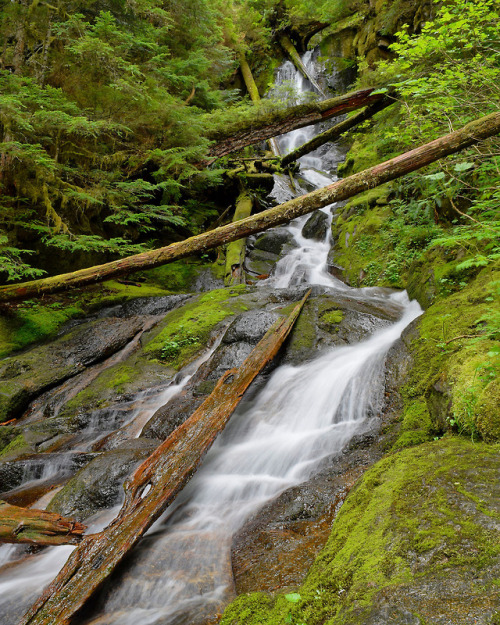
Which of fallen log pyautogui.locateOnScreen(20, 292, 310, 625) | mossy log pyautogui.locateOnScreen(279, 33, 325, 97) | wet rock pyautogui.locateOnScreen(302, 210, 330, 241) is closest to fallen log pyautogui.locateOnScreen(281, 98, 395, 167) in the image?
wet rock pyautogui.locateOnScreen(302, 210, 330, 241)

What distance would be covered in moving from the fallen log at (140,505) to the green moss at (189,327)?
2.31m

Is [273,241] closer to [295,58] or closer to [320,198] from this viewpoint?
[320,198]

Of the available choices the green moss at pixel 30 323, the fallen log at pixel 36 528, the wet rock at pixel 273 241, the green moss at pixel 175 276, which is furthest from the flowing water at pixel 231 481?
the wet rock at pixel 273 241

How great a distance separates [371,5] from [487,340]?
19.7 metres

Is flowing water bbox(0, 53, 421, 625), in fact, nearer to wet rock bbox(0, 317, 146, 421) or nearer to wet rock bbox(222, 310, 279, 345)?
wet rock bbox(222, 310, 279, 345)

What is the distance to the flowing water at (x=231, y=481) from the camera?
238 cm

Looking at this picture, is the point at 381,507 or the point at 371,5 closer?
the point at 381,507

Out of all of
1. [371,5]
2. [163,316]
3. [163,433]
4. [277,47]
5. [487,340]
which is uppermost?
[277,47]

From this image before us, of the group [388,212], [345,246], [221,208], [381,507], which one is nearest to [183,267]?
[221,208]

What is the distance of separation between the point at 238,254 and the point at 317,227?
11.5 feet

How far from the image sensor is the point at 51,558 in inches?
123

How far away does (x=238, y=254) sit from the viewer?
38.2 feet

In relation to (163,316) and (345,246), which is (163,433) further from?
(345,246)

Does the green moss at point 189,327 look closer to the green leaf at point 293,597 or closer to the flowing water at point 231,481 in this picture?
the flowing water at point 231,481
